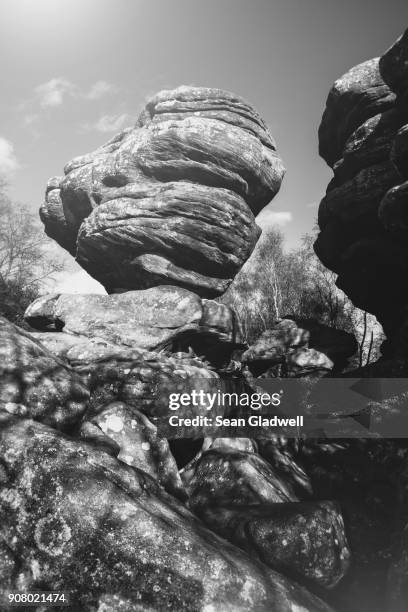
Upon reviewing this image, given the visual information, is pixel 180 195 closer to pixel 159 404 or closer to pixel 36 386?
pixel 159 404

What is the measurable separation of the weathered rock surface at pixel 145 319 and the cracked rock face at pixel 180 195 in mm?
1797

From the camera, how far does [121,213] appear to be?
63.6 ft

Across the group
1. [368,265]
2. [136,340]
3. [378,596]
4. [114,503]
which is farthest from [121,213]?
[378,596]

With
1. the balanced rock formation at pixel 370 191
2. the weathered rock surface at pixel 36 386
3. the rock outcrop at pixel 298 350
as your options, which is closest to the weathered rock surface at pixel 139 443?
the weathered rock surface at pixel 36 386

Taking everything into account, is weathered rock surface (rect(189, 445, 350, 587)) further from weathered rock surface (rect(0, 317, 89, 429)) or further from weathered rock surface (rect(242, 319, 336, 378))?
weathered rock surface (rect(242, 319, 336, 378))

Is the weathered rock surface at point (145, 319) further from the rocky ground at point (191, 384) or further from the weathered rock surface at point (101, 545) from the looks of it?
the weathered rock surface at point (101, 545)

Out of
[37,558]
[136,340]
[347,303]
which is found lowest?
[37,558]

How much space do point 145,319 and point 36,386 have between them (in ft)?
34.9

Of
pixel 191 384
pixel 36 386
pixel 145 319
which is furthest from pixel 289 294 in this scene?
pixel 36 386

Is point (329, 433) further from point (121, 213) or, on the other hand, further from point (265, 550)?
point (121, 213)

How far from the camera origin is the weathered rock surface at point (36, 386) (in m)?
6.37

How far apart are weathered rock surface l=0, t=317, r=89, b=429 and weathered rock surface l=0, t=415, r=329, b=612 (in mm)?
1370

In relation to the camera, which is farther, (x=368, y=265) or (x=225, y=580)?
(x=368, y=265)

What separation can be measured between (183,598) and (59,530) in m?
1.73
